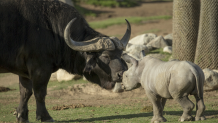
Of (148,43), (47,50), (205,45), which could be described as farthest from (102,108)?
(148,43)

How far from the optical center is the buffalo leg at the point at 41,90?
20.1ft

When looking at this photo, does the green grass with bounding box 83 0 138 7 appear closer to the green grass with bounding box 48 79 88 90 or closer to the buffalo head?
the green grass with bounding box 48 79 88 90

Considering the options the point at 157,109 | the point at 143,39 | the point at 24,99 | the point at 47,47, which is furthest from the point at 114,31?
the point at 157,109

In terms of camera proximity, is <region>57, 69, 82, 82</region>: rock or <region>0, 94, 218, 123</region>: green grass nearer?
<region>0, 94, 218, 123</region>: green grass

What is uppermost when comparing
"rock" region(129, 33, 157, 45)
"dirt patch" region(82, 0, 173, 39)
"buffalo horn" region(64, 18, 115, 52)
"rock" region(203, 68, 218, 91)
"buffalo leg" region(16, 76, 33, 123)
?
"buffalo horn" region(64, 18, 115, 52)

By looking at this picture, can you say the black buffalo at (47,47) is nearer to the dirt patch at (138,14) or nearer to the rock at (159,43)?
the rock at (159,43)

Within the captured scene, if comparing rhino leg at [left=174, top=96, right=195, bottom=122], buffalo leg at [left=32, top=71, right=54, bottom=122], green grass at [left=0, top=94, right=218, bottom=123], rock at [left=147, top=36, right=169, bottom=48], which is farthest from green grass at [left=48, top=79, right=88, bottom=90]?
rhino leg at [left=174, top=96, right=195, bottom=122]

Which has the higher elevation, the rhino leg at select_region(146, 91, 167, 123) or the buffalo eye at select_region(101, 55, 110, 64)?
the buffalo eye at select_region(101, 55, 110, 64)

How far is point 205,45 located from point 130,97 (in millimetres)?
2758

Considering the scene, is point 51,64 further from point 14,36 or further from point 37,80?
point 14,36

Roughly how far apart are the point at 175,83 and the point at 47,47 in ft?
8.74

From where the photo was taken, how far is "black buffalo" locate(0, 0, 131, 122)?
6109 millimetres

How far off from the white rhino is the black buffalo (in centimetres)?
82

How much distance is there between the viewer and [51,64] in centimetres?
628
